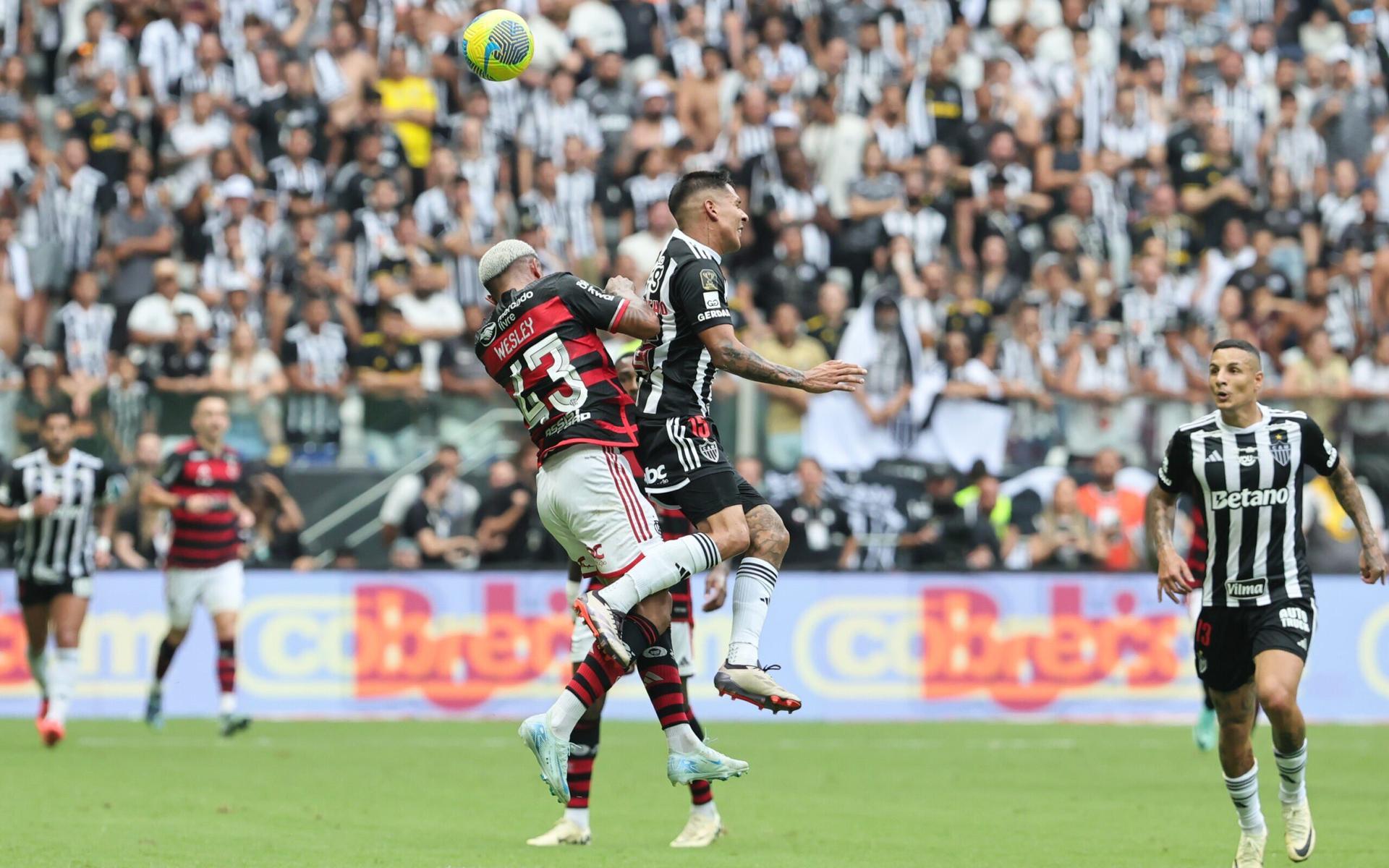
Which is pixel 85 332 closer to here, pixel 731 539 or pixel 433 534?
pixel 433 534

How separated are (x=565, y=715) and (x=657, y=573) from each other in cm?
79

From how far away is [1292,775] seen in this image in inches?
366

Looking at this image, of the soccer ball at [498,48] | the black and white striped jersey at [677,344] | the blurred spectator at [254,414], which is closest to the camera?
the black and white striped jersey at [677,344]

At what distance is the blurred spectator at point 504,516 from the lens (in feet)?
60.7

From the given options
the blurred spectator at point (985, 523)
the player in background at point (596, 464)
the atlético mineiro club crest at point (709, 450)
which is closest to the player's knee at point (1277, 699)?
the player in background at point (596, 464)

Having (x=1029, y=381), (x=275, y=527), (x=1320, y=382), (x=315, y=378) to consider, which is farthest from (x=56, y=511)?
(x=1320, y=382)

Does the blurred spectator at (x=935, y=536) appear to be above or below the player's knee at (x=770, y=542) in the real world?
below

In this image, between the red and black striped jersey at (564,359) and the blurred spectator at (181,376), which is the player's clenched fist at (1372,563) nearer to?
the red and black striped jersey at (564,359)

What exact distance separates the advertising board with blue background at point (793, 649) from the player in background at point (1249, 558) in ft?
30.4

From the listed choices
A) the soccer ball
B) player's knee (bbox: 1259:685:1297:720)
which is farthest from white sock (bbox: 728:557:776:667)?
the soccer ball

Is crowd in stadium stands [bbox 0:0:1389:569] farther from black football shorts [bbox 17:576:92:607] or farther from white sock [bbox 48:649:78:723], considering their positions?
white sock [bbox 48:649:78:723]

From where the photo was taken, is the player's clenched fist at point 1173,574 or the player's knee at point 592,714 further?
the player's knee at point 592,714

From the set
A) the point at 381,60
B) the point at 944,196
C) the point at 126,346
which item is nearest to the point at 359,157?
the point at 381,60

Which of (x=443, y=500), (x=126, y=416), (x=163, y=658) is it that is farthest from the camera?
(x=443, y=500)
